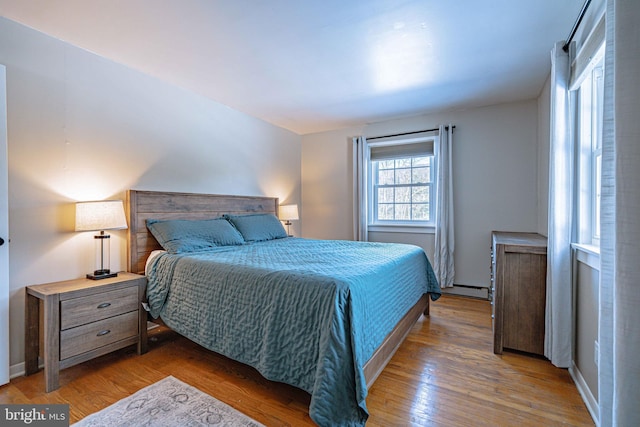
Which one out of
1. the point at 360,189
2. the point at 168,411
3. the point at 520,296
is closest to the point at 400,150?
the point at 360,189

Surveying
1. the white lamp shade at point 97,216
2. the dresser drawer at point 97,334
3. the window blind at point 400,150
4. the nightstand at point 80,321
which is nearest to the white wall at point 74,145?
the nightstand at point 80,321

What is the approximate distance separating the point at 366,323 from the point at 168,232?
6.44ft

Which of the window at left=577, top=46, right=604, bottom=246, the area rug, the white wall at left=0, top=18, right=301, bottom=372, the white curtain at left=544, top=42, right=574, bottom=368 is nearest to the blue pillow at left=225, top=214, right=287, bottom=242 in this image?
the white wall at left=0, top=18, right=301, bottom=372

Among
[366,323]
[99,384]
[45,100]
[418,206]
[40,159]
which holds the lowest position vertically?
[99,384]

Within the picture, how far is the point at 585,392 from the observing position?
168cm

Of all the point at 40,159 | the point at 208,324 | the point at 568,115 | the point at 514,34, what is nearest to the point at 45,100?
the point at 40,159

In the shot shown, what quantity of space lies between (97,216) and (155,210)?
0.63 meters

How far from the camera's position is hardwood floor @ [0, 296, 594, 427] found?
156cm

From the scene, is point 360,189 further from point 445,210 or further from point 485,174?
point 485,174

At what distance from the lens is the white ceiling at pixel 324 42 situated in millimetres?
1823

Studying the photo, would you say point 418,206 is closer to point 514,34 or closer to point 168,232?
point 514,34

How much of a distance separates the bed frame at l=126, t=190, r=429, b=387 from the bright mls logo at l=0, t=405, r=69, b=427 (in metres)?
1.11

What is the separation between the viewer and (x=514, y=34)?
6.91ft

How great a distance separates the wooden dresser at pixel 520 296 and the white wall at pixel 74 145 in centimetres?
307
